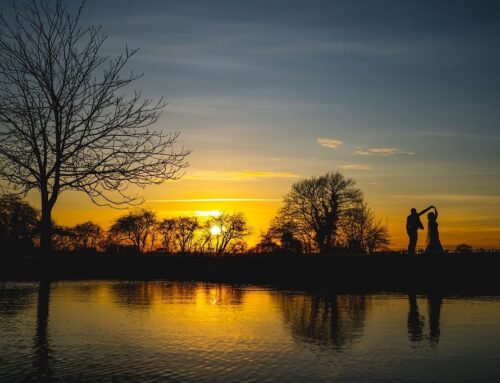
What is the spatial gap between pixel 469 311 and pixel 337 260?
11.5m

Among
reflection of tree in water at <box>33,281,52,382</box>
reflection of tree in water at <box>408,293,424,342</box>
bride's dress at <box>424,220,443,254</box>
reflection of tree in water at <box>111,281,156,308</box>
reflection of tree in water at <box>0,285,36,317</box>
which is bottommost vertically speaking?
reflection of tree in water at <box>408,293,424,342</box>

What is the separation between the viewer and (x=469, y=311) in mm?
10734

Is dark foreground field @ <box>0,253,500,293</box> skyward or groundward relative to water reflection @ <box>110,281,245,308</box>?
skyward

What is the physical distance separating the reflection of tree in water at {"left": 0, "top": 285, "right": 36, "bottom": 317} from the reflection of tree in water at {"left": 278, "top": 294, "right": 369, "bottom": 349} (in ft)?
A: 17.5

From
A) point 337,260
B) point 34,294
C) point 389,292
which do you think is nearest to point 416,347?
point 389,292

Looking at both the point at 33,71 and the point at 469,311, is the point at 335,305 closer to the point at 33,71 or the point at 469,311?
the point at 469,311

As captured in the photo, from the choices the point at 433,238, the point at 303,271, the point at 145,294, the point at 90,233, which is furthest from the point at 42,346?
the point at 90,233

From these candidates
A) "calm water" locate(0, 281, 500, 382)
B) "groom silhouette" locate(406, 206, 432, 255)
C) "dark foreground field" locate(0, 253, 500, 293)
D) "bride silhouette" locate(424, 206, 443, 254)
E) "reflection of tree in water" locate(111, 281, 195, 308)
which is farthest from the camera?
"groom silhouette" locate(406, 206, 432, 255)

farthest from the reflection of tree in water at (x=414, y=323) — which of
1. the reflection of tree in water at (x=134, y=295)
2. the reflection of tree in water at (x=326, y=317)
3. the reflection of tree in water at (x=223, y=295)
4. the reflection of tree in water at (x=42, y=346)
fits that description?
the reflection of tree in water at (x=134, y=295)

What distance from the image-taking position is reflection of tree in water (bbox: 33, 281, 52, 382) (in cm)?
549

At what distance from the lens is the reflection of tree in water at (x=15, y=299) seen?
9969mm

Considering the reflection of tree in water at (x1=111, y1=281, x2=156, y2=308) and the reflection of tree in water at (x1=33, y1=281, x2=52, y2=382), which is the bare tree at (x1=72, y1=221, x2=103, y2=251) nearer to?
the reflection of tree in water at (x1=111, y1=281, x2=156, y2=308)

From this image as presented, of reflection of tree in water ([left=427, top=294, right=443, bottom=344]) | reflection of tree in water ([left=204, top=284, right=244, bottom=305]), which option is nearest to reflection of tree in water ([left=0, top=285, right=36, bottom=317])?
reflection of tree in water ([left=204, top=284, right=244, bottom=305])

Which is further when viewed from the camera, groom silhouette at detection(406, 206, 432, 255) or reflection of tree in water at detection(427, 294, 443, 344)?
groom silhouette at detection(406, 206, 432, 255)
